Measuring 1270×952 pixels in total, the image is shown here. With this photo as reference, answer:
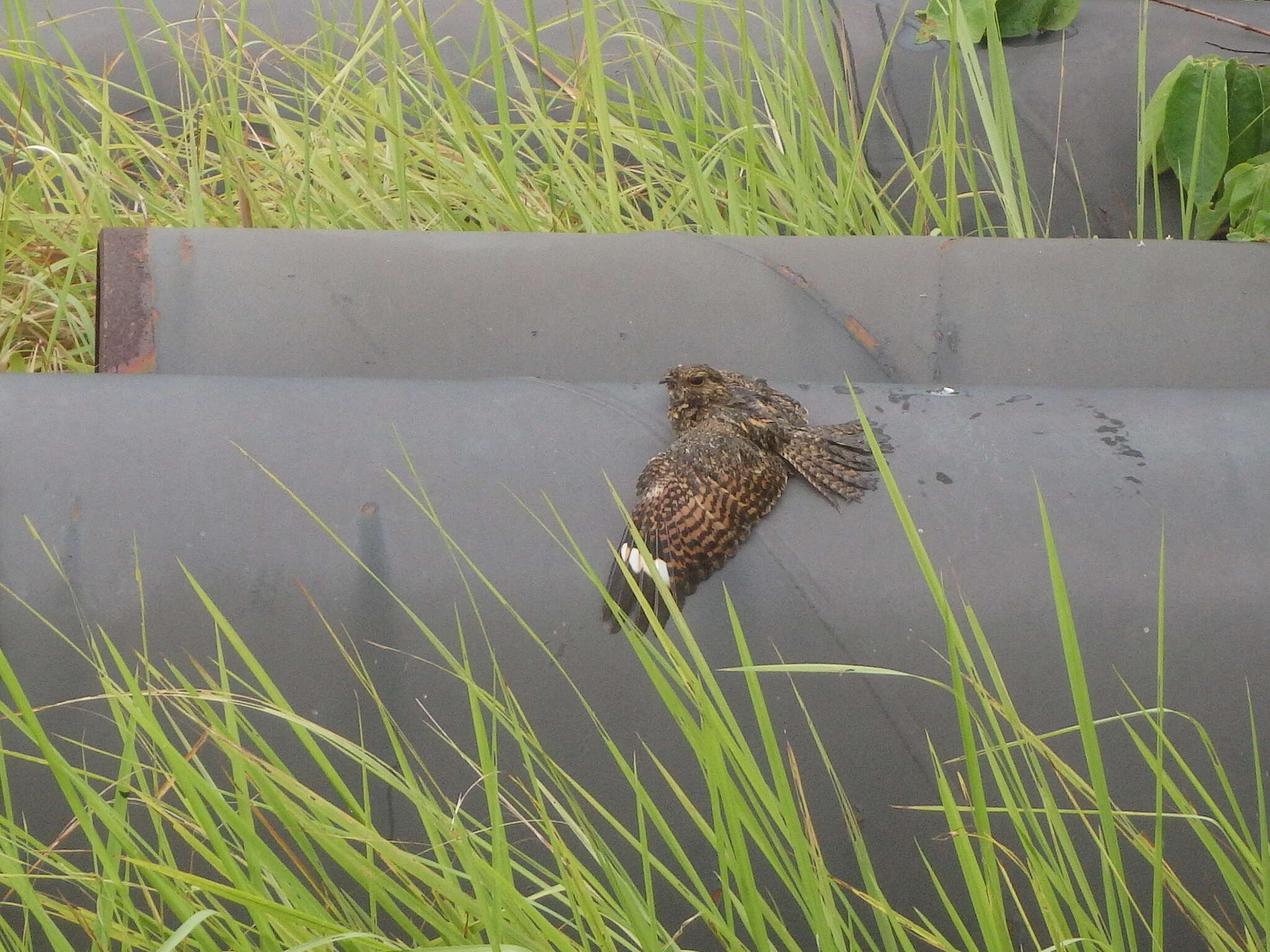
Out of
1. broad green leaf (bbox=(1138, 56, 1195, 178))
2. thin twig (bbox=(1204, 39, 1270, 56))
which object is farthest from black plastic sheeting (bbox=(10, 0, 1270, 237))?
broad green leaf (bbox=(1138, 56, 1195, 178))

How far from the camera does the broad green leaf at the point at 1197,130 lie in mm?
2631

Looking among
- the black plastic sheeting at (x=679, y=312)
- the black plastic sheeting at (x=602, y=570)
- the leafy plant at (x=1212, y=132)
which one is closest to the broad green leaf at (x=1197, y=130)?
the leafy plant at (x=1212, y=132)

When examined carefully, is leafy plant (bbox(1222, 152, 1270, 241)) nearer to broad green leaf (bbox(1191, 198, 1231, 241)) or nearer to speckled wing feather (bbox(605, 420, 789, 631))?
broad green leaf (bbox(1191, 198, 1231, 241))

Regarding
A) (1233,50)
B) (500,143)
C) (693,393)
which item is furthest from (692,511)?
(1233,50)

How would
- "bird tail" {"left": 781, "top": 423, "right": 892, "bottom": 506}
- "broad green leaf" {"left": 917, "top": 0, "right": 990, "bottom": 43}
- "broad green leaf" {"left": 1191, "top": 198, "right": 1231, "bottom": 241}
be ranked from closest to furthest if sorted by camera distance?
"bird tail" {"left": 781, "top": 423, "right": 892, "bottom": 506} < "broad green leaf" {"left": 1191, "top": 198, "right": 1231, "bottom": 241} < "broad green leaf" {"left": 917, "top": 0, "right": 990, "bottom": 43}

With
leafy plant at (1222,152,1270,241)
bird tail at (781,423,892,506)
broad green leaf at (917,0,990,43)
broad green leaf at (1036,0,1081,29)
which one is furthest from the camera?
broad green leaf at (1036,0,1081,29)

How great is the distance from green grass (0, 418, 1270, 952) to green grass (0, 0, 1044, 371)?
1446 mm

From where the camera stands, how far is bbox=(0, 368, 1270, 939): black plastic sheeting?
1399 mm

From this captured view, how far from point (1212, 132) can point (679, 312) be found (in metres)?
1.50

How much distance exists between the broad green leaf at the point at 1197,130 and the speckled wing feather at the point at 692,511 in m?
1.66

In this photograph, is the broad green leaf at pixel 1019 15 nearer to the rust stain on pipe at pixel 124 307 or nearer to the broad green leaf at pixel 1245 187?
the broad green leaf at pixel 1245 187

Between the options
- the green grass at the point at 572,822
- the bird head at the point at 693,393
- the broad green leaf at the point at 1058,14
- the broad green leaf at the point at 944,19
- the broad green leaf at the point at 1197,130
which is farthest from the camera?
the broad green leaf at the point at 1058,14

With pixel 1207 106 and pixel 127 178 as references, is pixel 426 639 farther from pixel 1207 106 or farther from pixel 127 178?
pixel 1207 106

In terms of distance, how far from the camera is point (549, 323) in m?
2.04
